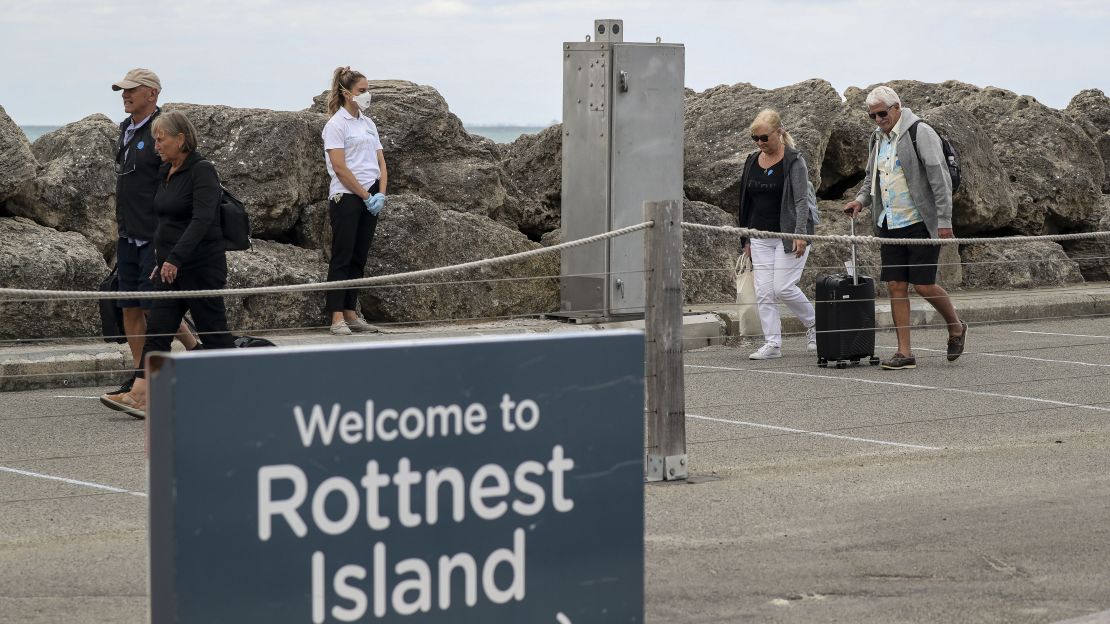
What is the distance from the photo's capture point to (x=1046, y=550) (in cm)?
575

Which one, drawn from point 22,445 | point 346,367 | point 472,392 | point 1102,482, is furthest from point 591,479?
point 22,445

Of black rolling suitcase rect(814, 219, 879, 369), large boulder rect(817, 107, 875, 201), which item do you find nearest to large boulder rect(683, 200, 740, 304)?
large boulder rect(817, 107, 875, 201)

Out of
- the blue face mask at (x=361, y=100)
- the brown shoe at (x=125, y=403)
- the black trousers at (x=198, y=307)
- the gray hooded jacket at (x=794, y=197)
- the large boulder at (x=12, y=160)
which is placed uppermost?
the blue face mask at (x=361, y=100)

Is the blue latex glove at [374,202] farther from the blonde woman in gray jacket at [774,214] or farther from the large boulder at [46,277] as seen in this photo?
the blonde woman in gray jacket at [774,214]

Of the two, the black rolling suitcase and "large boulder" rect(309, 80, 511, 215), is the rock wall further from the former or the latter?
the black rolling suitcase

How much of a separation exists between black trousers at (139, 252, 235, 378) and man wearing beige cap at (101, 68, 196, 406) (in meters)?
0.24

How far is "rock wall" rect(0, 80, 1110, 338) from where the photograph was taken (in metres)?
12.2

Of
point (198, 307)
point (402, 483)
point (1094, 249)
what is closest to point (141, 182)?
point (198, 307)

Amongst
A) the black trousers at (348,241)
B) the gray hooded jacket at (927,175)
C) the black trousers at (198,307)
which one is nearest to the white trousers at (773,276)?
the gray hooded jacket at (927,175)

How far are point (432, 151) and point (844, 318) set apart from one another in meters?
4.88

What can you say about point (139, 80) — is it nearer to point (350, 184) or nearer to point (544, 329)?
point (350, 184)

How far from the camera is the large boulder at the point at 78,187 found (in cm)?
1230

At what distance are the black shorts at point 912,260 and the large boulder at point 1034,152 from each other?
7443 millimetres

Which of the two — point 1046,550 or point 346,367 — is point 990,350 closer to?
point 1046,550
